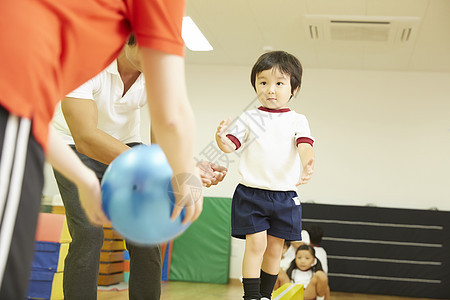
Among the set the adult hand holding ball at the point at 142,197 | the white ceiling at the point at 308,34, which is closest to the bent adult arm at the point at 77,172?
the adult hand holding ball at the point at 142,197

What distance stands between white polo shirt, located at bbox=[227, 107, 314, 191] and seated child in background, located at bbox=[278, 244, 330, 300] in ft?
9.99

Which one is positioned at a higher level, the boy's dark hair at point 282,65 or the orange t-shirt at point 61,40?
the boy's dark hair at point 282,65

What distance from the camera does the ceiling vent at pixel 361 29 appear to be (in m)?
4.94

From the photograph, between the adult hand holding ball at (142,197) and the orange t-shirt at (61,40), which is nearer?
the orange t-shirt at (61,40)

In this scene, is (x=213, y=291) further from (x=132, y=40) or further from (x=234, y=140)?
(x=132, y=40)

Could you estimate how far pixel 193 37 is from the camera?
5.91m

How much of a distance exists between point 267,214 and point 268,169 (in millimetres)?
198

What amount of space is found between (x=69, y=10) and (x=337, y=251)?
19.9 ft

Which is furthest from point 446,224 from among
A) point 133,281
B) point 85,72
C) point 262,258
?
point 85,72

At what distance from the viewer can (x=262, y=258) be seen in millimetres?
2252

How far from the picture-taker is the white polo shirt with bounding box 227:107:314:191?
7.12 ft

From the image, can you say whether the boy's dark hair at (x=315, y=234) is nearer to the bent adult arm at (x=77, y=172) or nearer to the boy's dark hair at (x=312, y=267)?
the boy's dark hair at (x=312, y=267)

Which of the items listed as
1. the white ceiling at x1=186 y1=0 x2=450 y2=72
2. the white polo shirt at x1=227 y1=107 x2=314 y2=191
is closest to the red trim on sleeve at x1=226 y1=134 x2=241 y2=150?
the white polo shirt at x1=227 y1=107 x2=314 y2=191

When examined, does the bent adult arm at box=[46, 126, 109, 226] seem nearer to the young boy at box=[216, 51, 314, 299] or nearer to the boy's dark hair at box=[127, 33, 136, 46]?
the boy's dark hair at box=[127, 33, 136, 46]
